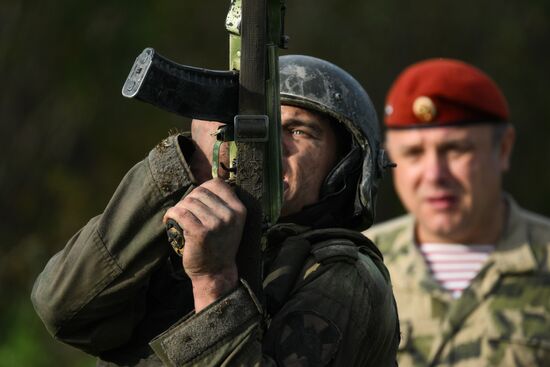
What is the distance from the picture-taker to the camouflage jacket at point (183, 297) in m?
3.64

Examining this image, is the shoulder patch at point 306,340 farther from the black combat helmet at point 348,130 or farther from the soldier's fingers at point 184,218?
the black combat helmet at point 348,130

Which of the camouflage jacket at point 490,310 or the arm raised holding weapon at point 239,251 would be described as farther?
the camouflage jacket at point 490,310

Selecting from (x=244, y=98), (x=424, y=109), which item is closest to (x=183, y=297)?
(x=244, y=98)

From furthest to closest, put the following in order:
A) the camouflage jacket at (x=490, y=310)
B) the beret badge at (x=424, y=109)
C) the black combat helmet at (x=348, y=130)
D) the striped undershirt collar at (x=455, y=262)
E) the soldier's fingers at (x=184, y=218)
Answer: the beret badge at (x=424, y=109) < the striped undershirt collar at (x=455, y=262) < the camouflage jacket at (x=490, y=310) < the black combat helmet at (x=348, y=130) < the soldier's fingers at (x=184, y=218)

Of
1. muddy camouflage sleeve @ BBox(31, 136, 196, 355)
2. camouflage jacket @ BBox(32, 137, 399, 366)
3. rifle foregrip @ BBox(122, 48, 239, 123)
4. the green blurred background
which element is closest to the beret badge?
camouflage jacket @ BBox(32, 137, 399, 366)

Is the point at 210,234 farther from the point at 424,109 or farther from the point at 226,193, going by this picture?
the point at 424,109

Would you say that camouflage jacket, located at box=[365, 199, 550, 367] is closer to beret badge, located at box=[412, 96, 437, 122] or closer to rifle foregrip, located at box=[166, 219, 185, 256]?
beret badge, located at box=[412, 96, 437, 122]

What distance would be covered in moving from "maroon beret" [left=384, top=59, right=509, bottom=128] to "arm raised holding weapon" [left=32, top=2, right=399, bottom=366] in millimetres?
3197

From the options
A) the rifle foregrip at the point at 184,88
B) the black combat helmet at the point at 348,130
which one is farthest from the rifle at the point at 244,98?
the black combat helmet at the point at 348,130

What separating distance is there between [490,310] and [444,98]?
3.99 feet

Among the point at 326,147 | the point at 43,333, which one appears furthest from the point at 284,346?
the point at 43,333

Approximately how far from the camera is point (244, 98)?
3.72 meters

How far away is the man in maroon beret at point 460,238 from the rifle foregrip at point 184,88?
377cm

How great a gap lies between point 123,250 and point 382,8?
9.70 m
